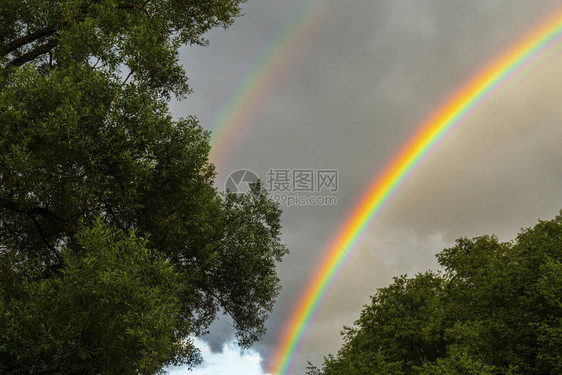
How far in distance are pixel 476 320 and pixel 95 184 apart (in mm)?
36825

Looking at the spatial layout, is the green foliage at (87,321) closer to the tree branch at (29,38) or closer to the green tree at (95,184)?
the green tree at (95,184)

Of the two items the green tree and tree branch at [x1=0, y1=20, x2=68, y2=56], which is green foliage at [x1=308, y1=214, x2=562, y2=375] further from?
tree branch at [x1=0, y1=20, x2=68, y2=56]

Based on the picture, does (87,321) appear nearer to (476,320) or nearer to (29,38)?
(29,38)

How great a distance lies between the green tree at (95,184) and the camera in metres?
11.9

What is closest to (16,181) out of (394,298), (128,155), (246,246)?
(128,155)

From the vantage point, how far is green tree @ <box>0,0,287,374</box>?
11875mm

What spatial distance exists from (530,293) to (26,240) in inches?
1353

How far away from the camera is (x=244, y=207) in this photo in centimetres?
2822

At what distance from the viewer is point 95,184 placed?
15320 millimetres

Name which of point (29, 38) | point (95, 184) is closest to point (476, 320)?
point (95, 184)

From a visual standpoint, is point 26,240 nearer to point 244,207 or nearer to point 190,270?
point 190,270

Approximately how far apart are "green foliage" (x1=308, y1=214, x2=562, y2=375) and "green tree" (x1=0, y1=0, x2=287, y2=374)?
2508 centimetres

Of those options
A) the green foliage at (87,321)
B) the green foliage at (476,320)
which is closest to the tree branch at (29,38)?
the green foliage at (87,321)

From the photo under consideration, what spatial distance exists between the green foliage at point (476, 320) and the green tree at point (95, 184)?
25.1 meters
